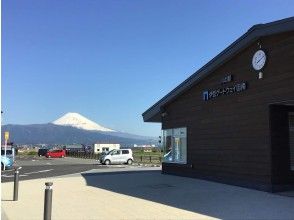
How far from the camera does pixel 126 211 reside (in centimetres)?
1252

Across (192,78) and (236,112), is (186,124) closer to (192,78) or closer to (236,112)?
(192,78)

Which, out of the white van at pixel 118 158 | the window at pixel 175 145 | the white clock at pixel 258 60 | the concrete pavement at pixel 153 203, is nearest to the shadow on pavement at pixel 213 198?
the concrete pavement at pixel 153 203

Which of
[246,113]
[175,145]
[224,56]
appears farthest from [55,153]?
[246,113]

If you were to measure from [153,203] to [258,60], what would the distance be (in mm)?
6884

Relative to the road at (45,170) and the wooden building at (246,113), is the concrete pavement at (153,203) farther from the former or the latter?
the road at (45,170)

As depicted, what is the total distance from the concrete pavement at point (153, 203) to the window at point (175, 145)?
16.2 ft

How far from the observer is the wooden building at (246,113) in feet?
53.7

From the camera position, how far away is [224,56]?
1938 cm

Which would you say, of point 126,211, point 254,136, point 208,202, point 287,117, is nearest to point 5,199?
point 126,211

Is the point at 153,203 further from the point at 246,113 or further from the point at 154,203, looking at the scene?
the point at 246,113

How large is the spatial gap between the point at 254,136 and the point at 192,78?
18.7 feet

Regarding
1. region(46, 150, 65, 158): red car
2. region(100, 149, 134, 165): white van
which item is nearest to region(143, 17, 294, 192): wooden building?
region(100, 149, 134, 165): white van

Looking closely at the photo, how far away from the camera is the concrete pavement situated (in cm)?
1190

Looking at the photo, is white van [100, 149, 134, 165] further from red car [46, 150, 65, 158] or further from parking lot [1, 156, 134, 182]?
red car [46, 150, 65, 158]
